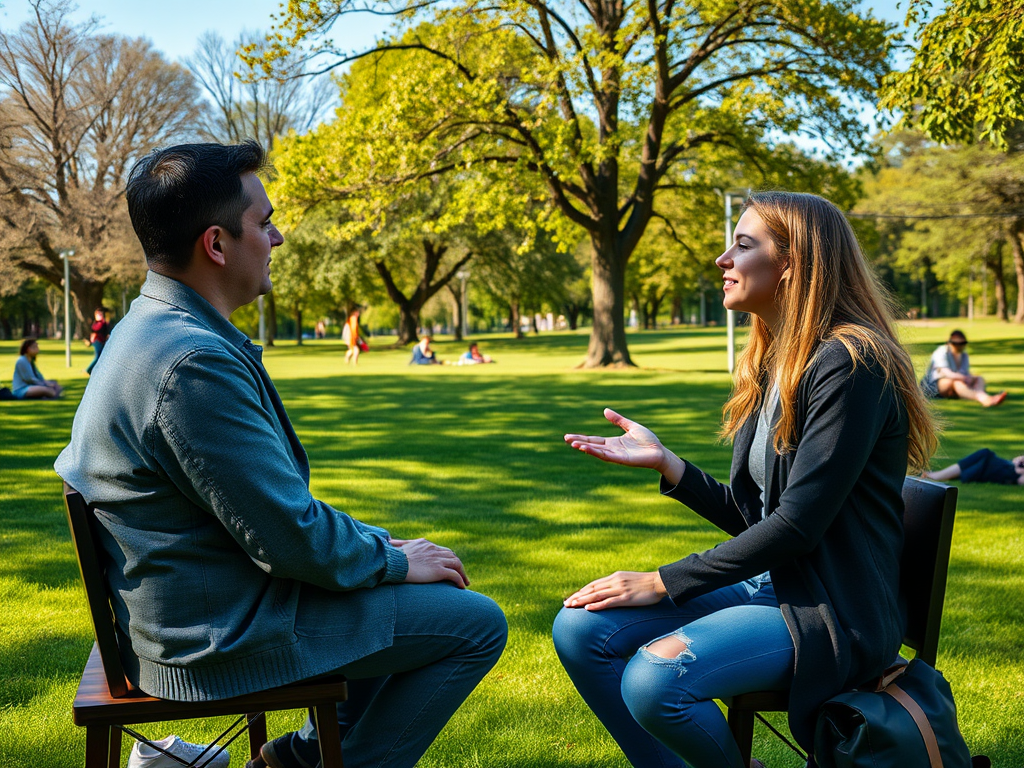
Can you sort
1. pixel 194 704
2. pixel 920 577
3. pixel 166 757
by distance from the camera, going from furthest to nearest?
pixel 166 757 → pixel 920 577 → pixel 194 704

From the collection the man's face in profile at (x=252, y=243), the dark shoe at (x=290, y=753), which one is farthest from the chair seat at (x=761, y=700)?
the man's face in profile at (x=252, y=243)

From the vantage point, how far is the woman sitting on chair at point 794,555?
2.25 metres

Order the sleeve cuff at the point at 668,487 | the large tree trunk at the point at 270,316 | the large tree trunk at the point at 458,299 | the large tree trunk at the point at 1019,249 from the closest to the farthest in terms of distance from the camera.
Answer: the sleeve cuff at the point at 668,487
the large tree trunk at the point at 1019,249
the large tree trunk at the point at 270,316
the large tree trunk at the point at 458,299

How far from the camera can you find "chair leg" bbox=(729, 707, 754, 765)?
2389 millimetres

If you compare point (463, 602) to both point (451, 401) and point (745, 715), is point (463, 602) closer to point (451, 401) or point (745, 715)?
point (745, 715)

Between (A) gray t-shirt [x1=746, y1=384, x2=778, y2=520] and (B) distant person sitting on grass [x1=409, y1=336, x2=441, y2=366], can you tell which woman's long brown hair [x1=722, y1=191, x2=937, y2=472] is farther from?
(B) distant person sitting on grass [x1=409, y1=336, x2=441, y2=366]

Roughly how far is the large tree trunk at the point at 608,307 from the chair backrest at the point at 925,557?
72.6ft

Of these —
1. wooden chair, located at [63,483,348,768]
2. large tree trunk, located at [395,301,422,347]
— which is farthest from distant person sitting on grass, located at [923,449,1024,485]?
large tree trunk, located at [395,301,422,347]

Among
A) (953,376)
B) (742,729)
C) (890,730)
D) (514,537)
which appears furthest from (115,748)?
(953,376)

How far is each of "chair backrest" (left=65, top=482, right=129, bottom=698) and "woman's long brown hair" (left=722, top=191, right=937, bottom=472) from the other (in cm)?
172

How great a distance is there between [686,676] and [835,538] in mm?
519

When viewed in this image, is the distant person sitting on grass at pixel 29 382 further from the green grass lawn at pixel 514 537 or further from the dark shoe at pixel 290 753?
the dark shoe at pixel 290 753

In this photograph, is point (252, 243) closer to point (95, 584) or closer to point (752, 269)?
point (95, 584)

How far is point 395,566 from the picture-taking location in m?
2.29
